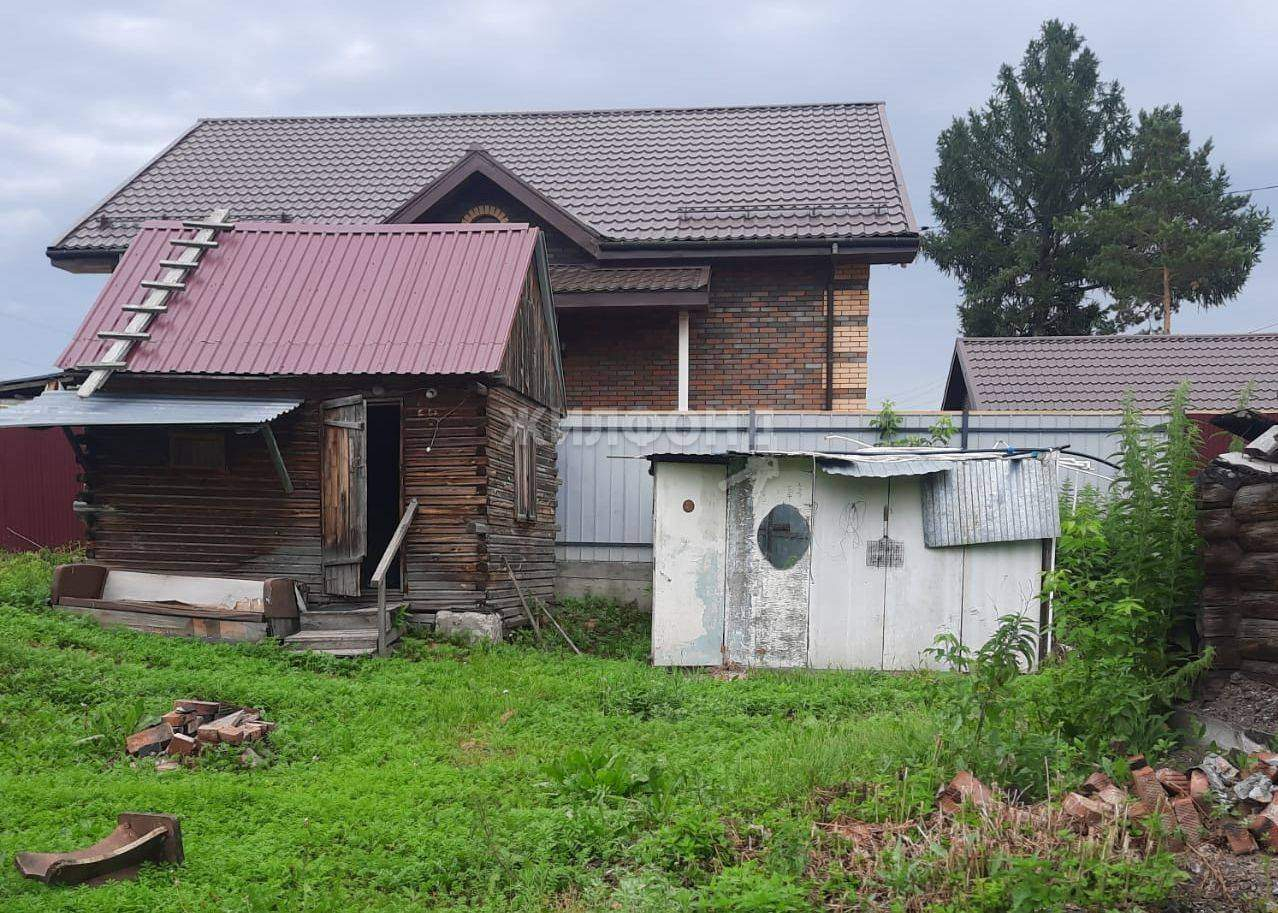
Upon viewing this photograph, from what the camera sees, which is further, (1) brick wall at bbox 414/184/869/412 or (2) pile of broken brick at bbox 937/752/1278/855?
(1) brick wall at bbox 414/184/869/412

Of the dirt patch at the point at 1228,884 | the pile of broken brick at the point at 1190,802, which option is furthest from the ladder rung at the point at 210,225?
the dirt patch at the point at 1228,884

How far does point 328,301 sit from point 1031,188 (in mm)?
27392

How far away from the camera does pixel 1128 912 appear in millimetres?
4391

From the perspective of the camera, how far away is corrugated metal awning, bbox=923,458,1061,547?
10414 millimetres

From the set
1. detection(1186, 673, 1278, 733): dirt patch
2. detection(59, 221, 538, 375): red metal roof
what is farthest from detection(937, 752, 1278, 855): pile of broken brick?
detection(59, 221, 538, 375): red metal roof

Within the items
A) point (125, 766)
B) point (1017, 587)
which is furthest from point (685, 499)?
point (125, 766)

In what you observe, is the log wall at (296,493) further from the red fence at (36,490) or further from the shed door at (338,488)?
the red fence at (36,490)

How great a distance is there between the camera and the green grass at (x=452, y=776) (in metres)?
5.25

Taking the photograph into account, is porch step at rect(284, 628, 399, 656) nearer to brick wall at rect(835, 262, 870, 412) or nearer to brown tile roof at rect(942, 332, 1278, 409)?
brick wall at rect(835, 262, 870, 412)

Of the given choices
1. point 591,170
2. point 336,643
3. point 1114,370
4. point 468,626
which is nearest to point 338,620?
point 336,643

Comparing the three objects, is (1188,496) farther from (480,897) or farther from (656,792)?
(480,897)

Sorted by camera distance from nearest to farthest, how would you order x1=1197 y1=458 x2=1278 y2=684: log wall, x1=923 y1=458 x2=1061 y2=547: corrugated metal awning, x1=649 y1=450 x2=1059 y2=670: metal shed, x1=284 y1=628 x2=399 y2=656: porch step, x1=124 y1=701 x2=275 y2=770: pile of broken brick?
x1=1197 y1=458 x2=1278 y2=684: log wall
x1=124 y1=701 x2=275 y2=770: pile of broken brick
x1=284 y1=628 x2=399 y2=656: porch step
x1=923 y1=458 x2=1061 y2=547: corrugated metal awning
x1=649 y1=450 x2=1059 y2=670: metal shed

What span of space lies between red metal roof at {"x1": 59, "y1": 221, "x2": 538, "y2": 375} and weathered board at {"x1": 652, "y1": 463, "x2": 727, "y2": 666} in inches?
91.3

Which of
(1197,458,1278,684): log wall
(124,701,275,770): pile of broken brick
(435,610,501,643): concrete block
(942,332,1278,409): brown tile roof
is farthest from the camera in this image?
(942,332,1278,409): brown tile roof
